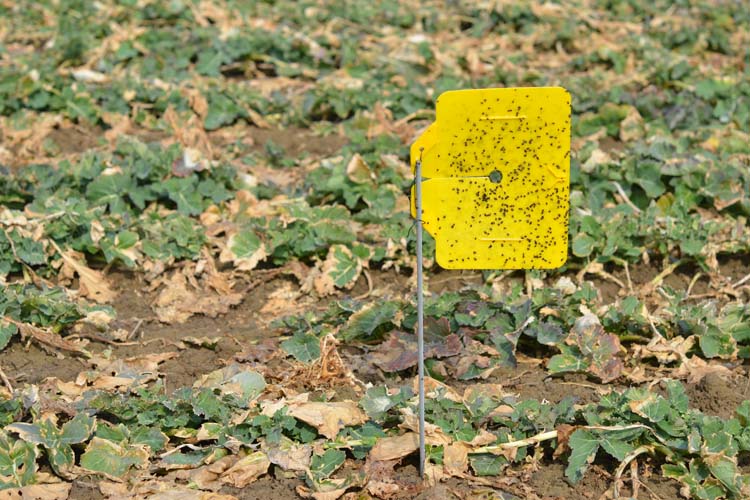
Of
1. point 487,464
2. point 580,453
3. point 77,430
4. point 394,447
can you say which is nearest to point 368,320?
point 394,447

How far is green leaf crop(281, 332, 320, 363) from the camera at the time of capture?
4234 millimetres

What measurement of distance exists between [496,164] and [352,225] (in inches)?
83.1

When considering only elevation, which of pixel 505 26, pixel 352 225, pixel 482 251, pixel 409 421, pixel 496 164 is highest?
pixel 496 164

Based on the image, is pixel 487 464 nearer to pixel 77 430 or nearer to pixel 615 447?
pixel 615 447

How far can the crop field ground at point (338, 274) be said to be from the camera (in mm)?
3596

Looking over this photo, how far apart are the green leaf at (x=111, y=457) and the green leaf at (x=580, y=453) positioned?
4.36 ft

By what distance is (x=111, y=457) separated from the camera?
3.57 metres

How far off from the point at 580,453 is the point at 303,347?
1.20 m

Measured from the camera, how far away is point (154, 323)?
4867mm

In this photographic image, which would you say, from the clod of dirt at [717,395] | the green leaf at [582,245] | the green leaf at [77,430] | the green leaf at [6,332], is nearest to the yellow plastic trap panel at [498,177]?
the clod of dirt at [717,395]

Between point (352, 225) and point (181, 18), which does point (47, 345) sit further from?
point (181, 18)

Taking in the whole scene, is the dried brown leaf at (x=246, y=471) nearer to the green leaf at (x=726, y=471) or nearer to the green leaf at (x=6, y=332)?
the green leaf at (x=6, y=332)

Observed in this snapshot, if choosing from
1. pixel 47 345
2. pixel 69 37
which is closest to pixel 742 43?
pixel 69 37

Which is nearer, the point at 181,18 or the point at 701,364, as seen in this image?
the point at 701,364
